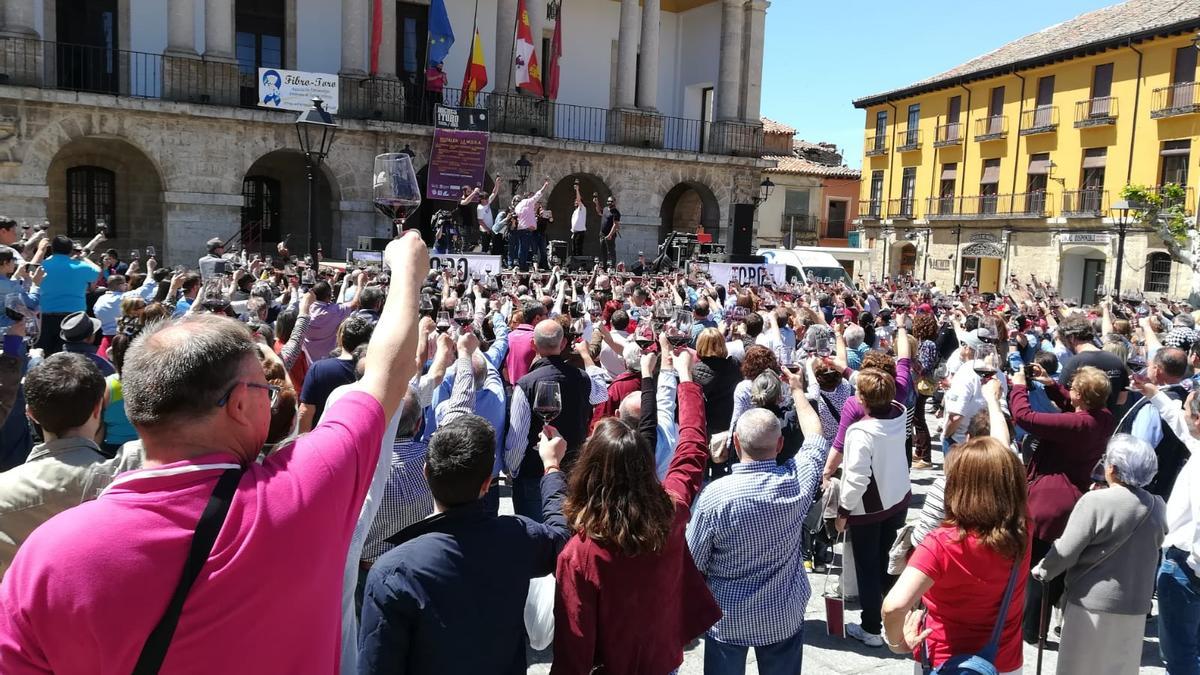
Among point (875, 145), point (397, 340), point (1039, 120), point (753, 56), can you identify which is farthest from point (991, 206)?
point (397, 340)

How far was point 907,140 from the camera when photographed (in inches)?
1644

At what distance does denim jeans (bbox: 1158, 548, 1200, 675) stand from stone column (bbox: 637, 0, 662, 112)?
23.5 m

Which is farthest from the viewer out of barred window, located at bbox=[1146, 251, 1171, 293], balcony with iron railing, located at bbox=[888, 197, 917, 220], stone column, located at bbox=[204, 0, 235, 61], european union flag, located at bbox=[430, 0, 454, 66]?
balcony with iron railing, located at bbox=[888, 197, 917, 220]

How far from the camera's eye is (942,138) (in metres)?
39.4

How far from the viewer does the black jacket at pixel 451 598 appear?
2365 millimetres

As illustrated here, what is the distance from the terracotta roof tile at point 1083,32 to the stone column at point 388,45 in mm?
25068

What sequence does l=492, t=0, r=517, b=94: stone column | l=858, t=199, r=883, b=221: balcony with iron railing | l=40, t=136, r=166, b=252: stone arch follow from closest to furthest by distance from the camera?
l=40, t=136, r=166, b=252: stone arch
l=492, t=0, r=517, b=94: stone column
l=858, t=199, r=883, b=221: balcony with iron railing

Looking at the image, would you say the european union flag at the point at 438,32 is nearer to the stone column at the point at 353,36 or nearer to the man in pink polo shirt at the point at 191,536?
the stone column at the point at 353,36

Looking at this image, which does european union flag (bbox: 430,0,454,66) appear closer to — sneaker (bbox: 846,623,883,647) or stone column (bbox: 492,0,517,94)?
stone column (bbox: 492,0,517,94)

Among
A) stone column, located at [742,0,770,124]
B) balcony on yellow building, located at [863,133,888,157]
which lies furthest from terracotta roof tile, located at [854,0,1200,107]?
stone column, located at [742,0,770,124]

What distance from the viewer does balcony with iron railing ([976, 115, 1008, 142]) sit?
119 feet

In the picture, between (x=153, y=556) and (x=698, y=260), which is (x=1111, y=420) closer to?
(x=153, y=556)

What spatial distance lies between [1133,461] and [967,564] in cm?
116

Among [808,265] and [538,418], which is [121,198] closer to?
[808,265]
